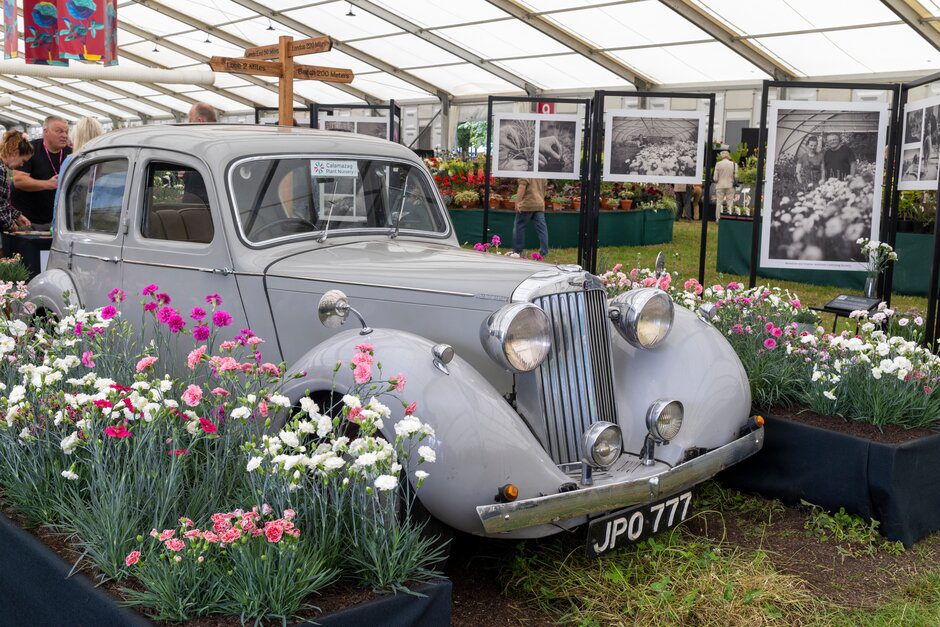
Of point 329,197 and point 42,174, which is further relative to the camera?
point 42,174

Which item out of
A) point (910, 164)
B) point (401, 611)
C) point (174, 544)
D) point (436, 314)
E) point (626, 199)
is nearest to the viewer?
point (174, 544)

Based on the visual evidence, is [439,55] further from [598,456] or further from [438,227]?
[598,456]

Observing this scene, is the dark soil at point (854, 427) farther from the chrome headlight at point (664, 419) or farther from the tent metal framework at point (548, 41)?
the tent metal framework at point (548, 41)

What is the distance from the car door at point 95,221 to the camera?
14.1 ft

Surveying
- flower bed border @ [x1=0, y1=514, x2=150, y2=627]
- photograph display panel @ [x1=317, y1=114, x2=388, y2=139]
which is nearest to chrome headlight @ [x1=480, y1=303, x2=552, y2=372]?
flower bed border @ [x1=0, y1=514, x2=150, y2=627]

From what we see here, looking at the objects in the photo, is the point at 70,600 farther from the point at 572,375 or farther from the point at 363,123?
the point at 363,123

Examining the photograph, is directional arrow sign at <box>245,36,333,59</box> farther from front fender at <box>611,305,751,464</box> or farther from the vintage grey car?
front fender at <box>611,305,751,464</box>

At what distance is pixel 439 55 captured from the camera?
2044 cm

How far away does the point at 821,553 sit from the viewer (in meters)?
3.49

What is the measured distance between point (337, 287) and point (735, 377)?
165 centimetres

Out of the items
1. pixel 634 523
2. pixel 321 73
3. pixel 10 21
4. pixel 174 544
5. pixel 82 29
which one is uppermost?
pixel 10 21

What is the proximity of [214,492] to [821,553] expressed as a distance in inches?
95.3

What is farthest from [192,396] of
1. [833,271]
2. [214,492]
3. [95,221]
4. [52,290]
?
[833,271]

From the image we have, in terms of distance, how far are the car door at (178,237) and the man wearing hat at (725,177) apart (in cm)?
1527
